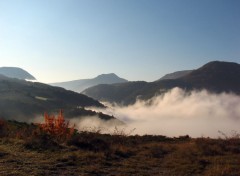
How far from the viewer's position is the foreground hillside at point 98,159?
13.2 metres

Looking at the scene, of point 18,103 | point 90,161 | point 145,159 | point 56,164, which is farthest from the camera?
point 18,103

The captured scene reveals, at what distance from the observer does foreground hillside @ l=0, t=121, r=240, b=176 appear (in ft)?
43.4

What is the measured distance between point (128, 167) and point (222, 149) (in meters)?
8.67

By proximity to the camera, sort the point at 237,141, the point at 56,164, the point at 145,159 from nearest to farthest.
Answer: the point at 56,164
the point at 145,159
the point at 237,141

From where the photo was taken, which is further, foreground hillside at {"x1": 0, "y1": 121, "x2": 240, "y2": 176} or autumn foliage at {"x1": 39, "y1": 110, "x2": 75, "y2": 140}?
autumn foliage at {"x1": 39, "y1": 110, "x2": 75, "y2": 140}

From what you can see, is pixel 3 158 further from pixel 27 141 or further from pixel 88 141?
pixel 88 141

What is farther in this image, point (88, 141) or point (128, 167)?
point (88, 141)

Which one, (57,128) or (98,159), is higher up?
(57,128)

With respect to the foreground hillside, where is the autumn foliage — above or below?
above

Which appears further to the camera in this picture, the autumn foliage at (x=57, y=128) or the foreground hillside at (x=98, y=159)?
the autumn foliage at (x=57, y=128)

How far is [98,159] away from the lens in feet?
50.3

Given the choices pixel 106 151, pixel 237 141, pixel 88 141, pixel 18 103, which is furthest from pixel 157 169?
pixel 18 103

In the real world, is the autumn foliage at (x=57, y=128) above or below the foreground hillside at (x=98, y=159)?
above

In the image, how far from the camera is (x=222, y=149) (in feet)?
68.1
